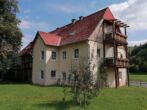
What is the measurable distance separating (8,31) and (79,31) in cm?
1083

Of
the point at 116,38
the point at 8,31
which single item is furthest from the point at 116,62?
the point at 8,31

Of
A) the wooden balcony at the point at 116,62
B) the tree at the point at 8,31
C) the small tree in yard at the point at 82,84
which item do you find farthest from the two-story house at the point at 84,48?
the small tree in yard at the point at 82,84

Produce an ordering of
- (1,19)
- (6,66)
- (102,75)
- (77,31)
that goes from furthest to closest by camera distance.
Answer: (6,66)
(1,19)
(77,31)
(102,75)

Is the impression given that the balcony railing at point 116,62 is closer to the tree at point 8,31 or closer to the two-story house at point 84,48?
the two-story house at point 84,48

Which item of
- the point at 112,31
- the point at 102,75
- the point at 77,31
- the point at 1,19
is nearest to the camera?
the point at 102,75

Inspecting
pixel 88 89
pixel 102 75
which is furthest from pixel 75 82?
pixel 102 75

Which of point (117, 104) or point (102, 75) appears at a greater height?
point (102, 75)

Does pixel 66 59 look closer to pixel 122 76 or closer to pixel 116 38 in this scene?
pixel 116 38

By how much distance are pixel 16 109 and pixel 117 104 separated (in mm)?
6482

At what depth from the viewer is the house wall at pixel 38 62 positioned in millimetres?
33906

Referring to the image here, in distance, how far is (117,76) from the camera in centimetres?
3081

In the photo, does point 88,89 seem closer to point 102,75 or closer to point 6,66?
point 102,75

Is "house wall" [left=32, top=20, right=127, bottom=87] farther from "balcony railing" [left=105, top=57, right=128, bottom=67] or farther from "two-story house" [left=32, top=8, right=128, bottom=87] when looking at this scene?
"balcony railing" [left=105, top=57, right=128, bottom=67]

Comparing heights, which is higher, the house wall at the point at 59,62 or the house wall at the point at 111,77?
the house wall at the point at 59,62
